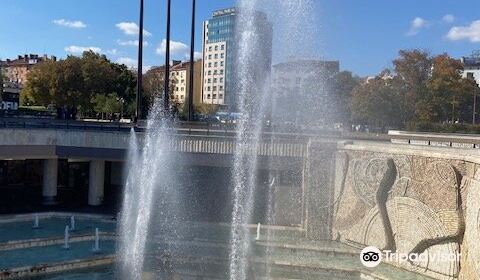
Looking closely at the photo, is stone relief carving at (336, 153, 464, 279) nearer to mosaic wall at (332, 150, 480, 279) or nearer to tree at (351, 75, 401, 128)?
mosaic wall at (332, 150, 480, 279)

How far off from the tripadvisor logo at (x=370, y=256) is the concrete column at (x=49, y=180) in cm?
1301

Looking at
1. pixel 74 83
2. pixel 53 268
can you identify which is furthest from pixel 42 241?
pixel 74 83

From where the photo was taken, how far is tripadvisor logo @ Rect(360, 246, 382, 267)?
554 inches

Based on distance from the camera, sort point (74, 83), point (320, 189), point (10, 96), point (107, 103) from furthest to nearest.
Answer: point (10, 96), point (74, 83), point (107, 103), point (320, 189)

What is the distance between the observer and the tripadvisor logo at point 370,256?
14.1 metres

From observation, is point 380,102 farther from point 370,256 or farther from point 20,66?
point 20,66

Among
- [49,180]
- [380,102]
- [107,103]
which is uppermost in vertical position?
[380,102]

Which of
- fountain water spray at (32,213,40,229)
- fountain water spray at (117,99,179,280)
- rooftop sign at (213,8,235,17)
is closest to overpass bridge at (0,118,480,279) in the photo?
fountain water spray at (117,99,179,280)

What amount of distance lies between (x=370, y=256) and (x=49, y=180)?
44.2ft

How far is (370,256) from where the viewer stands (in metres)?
14.6

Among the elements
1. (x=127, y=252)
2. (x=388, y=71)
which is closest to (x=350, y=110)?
(x=388, y=71)

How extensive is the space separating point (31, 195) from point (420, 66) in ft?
90.8

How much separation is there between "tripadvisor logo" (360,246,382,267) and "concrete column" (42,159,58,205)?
42.7 feet

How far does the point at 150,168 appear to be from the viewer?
1781 centimetres
